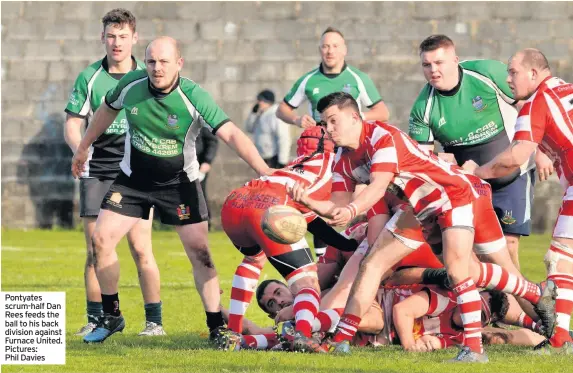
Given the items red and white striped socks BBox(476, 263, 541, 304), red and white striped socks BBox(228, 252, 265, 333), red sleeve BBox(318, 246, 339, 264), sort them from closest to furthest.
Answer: red and white striped socks BBox(476, 263, 541, 304), red and white striped socks BBox(228, 252, 265, 333), red sleeve BBox(318, 246, 339, 264)

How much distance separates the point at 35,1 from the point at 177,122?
13644 millimetres

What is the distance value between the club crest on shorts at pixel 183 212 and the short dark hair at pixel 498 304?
249 cm

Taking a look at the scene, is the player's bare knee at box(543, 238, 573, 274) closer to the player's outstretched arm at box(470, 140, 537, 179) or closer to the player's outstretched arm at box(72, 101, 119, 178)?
the player's outstretched arm at box(470, 140, 537, 179)

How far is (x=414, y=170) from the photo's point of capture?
348 inches

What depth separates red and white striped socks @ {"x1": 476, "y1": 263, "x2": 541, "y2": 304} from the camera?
9219mm

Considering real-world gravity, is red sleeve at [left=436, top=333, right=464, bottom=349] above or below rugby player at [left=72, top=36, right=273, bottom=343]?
below

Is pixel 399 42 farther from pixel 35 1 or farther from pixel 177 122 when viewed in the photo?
pixel 177 122

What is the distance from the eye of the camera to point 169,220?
9.93m

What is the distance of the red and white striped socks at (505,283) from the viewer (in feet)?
30.2

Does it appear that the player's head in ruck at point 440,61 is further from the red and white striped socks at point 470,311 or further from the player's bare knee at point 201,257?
the player's bare knee at point 201,257

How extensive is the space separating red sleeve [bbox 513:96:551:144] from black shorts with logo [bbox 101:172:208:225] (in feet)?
8.61

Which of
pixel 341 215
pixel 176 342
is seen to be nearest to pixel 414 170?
pixel 341 215

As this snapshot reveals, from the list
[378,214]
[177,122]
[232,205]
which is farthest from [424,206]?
[177,122]

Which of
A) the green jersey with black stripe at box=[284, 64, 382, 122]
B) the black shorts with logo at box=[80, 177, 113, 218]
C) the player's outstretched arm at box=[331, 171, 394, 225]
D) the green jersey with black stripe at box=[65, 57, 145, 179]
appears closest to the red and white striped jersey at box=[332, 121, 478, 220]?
the player's outstretched arm at box=[331, 171, 394, 225]
